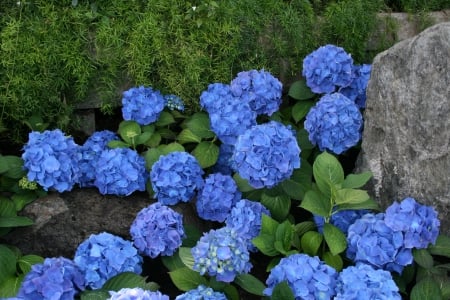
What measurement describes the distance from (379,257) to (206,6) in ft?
4.21

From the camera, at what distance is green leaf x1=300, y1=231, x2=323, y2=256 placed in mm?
2098

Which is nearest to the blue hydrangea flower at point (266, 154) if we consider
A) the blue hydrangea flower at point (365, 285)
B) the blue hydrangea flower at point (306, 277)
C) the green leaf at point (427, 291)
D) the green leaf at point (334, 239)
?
the green leaf at point (334, 239)

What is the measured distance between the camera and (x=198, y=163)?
93.4 inches

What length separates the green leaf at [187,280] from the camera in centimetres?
196

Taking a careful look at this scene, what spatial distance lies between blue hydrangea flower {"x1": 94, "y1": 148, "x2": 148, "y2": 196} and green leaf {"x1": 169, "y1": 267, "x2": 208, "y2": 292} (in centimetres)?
50

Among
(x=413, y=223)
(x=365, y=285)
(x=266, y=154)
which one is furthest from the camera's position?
(x=266, y=154)

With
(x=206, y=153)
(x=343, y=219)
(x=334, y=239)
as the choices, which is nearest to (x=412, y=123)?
(x=343, y=219)

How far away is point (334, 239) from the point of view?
2.04 meters

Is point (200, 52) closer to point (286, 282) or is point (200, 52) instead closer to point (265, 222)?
point (265, 222)

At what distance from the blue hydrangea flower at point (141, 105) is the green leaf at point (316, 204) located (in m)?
0.80

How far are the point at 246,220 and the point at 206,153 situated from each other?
443mm

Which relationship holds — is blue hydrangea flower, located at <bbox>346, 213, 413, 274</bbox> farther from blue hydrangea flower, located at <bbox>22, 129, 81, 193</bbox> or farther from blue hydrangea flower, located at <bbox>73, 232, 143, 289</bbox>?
blue hydrangea flower, located at <bbox>22, 129, 81, 193</bbox>

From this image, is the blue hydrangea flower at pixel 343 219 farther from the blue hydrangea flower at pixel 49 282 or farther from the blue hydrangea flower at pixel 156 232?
the blue hydrangea flower at pixel 49 282

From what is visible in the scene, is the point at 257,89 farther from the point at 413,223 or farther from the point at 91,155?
the point at 413,223
